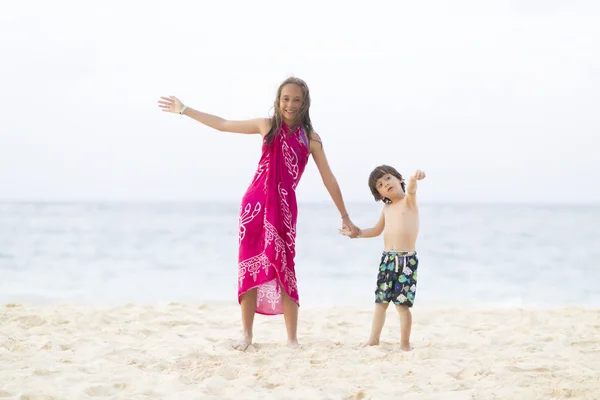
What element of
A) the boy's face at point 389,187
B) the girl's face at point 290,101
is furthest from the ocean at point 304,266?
the girl's face at point 290,101

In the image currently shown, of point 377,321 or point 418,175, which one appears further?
point 377,321

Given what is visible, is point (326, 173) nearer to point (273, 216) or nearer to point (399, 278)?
point (273, 216)

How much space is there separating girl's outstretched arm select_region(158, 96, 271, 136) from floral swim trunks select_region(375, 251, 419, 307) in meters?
1.14

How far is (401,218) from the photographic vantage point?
3951 mm

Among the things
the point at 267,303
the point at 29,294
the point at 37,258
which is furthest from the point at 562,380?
the point at 37,258

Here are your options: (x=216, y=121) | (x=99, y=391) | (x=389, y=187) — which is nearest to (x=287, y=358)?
(x=99, y=391)

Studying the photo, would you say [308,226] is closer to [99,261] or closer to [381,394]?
[99,261]

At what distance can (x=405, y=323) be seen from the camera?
13.1ft

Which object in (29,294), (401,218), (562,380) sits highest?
(401,218)

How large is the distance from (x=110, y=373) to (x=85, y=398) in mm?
466

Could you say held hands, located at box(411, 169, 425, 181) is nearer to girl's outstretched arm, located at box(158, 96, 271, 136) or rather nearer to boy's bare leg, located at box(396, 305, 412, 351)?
boy's bare leg, located at box(396, 305, 412, 351)

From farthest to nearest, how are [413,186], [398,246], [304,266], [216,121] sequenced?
[304,266] → [216,121] → [398,246] → [413,186]

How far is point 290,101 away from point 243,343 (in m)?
1.56

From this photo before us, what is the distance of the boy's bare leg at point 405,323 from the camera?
3.94 metres
